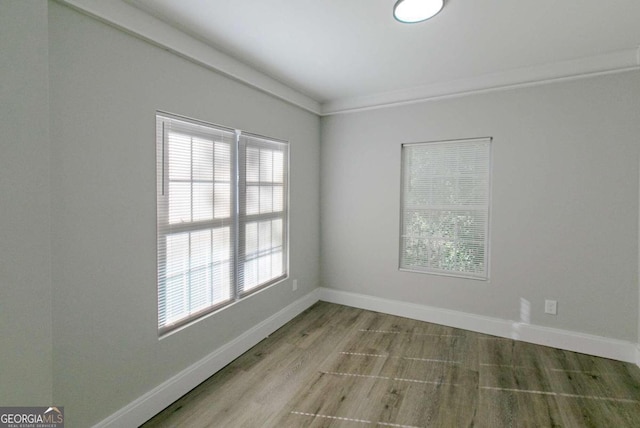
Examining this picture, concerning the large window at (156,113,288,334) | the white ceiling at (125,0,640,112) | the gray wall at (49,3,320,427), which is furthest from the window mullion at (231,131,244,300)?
the white ceiling at (125,0,640,112)

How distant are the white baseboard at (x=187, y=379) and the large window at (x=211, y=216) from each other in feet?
1.21

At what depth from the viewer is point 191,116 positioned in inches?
88.0

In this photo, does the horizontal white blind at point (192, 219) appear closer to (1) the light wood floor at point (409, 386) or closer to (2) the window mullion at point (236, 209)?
(2) the window mullion at point (236, 209)

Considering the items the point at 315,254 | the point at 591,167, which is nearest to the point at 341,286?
the point at 315,254

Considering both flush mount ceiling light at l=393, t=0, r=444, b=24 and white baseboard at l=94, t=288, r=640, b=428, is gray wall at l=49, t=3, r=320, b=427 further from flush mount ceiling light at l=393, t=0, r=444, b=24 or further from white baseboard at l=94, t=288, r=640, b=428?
flush mount ceiling light at l=393, t=0, r=444, b=24

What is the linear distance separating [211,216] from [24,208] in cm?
134

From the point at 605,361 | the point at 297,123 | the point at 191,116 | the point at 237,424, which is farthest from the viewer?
the point at 297,123

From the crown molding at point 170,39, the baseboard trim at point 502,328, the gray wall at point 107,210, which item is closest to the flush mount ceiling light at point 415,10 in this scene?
the crown molding at point 170,39

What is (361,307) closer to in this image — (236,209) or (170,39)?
(236,209)

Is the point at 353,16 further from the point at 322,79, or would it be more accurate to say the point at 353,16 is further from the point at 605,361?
the point at 605,361

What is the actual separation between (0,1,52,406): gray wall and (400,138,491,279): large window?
3217 millimetres

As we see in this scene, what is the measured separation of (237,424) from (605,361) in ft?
10.3

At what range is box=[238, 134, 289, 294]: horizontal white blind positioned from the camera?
2828 millimetres

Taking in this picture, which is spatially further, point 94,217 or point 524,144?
point 524,144
